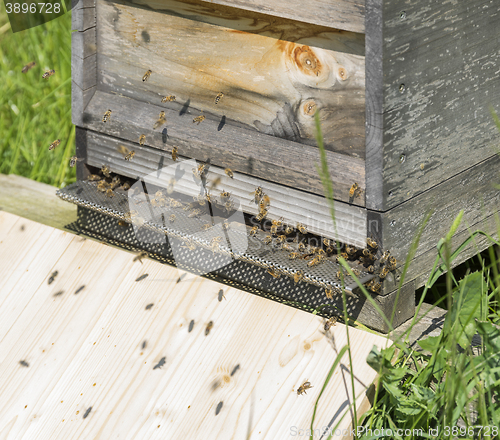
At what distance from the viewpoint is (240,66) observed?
95.5 inches

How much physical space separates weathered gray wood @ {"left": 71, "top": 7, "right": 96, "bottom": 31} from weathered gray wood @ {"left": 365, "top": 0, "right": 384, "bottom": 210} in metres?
1.45

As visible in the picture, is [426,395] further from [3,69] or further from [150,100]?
[3,69]

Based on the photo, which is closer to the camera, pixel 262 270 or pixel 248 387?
pixel 248 387

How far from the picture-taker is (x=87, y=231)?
314 cm

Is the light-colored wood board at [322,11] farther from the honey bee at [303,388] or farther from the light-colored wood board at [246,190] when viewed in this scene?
the honey bee at [303,388]

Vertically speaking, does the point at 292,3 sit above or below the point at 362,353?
above

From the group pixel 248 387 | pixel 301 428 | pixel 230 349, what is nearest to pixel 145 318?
pixel 230 349

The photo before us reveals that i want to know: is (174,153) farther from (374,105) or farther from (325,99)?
(374,105)

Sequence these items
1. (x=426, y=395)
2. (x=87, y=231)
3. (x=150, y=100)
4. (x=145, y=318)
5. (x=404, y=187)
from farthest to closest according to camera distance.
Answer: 1. (x=87, y=231)
2. (x=150, y=100)
3. (x=145, y=318)
4. (x=404, y=187)
5. (x=426, y=395)

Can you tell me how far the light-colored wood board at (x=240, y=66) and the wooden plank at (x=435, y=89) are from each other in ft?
0.44

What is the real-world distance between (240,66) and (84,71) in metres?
0.87

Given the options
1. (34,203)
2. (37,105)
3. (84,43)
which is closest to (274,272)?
(84,43)

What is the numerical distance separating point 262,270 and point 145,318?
543 mm

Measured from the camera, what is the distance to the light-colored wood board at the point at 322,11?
78.7 inches
